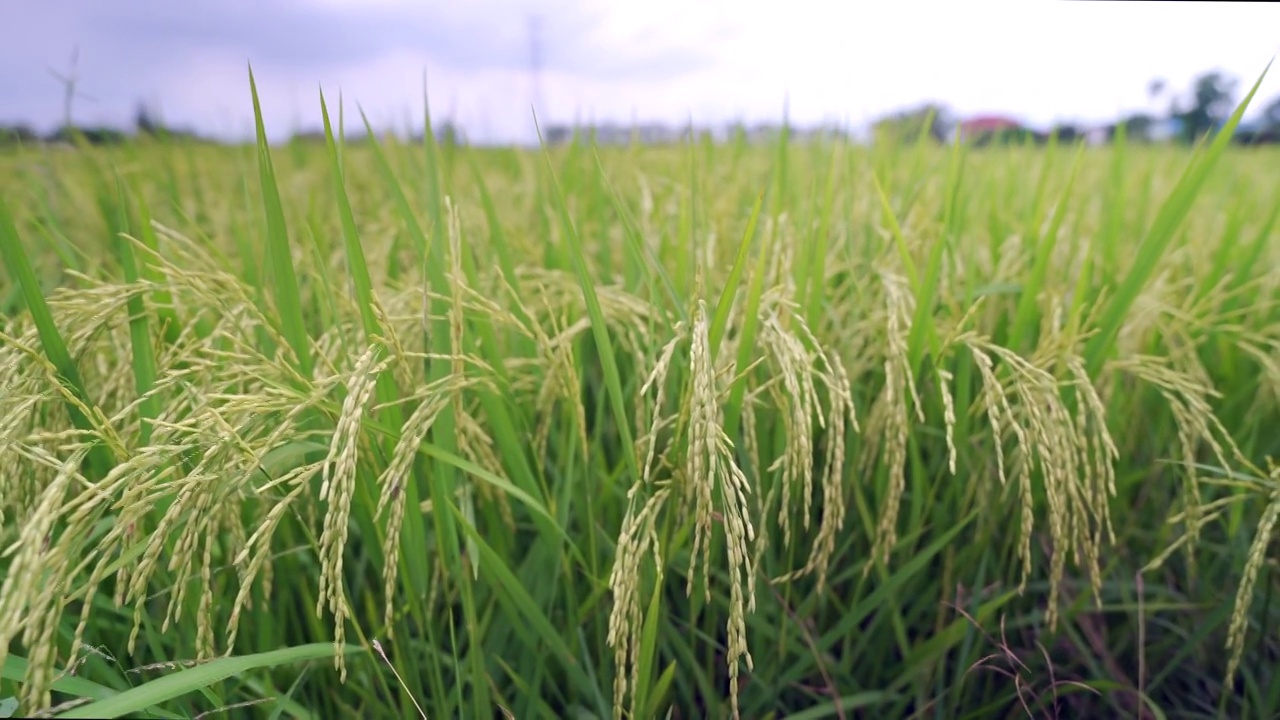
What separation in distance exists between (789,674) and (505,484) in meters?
0.58

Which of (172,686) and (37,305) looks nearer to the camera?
(172,686)

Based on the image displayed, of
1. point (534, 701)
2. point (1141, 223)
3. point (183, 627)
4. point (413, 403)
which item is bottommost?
point (534, 701)

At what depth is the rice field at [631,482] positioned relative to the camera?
2.87ft

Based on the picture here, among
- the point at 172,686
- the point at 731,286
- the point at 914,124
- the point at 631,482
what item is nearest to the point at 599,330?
the point at 731,286

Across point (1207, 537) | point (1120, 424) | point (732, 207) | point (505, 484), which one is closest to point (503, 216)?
point (732, 207)

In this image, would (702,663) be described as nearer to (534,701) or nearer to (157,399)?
(534,701)

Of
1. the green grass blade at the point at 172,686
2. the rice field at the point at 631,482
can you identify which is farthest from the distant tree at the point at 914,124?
the green grass blade at the point at 172,686

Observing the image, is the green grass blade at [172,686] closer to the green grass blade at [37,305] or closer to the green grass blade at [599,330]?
the green grass blade at [37,305]

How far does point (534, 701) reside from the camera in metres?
1.11

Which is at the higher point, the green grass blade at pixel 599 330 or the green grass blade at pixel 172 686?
the green grass blade at pixel 599 330

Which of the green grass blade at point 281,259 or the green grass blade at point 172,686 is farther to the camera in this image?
the green grass blade at point 281,259

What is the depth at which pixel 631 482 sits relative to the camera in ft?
4.17

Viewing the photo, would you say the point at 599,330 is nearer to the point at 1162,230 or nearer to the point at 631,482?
the point at 631,482

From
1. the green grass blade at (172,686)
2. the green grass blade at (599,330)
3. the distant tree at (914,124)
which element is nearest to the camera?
the green grass blade at (172,686)
